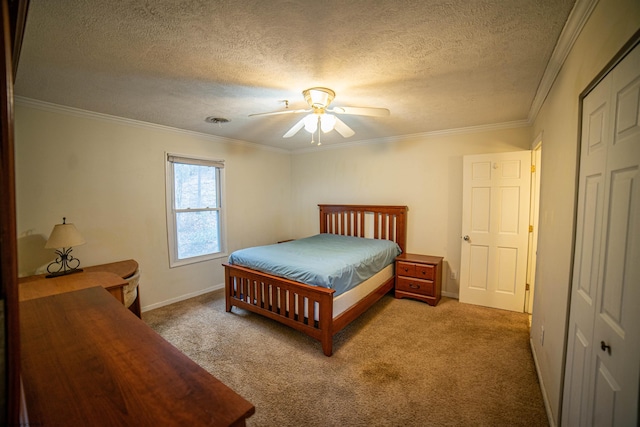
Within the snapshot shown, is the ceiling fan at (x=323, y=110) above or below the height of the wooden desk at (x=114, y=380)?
above

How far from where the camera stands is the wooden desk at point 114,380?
28.6 inches

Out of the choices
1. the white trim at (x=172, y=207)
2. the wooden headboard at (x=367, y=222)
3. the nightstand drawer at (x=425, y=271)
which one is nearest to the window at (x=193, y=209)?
the white trim at (x=172, y=207)

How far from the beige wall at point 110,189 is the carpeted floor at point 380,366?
754mm

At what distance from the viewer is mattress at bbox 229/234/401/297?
8.69 feet

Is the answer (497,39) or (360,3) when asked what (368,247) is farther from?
(360,3)

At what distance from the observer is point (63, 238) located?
2.48 m

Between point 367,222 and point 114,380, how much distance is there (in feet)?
13.0

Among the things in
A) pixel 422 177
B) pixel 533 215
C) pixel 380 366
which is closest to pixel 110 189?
pixel 380 366

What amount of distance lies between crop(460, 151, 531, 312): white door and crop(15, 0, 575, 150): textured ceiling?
76cm

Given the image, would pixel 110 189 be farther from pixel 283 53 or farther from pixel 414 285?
pixel 414 285

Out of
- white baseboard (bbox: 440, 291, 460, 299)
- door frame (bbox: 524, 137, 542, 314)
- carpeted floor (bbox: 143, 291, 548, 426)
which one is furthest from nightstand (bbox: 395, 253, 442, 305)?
door frame (bbox: 524, 137, 542, 314)

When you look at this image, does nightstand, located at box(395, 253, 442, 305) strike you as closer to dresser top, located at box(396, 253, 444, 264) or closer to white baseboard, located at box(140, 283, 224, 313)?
dresser top, located at box(396, 253, 444, 264)

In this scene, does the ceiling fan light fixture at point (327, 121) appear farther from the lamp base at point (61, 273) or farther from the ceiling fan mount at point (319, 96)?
the lamp base at point (61, 273)

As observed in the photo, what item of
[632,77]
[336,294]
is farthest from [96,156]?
[632,77]
